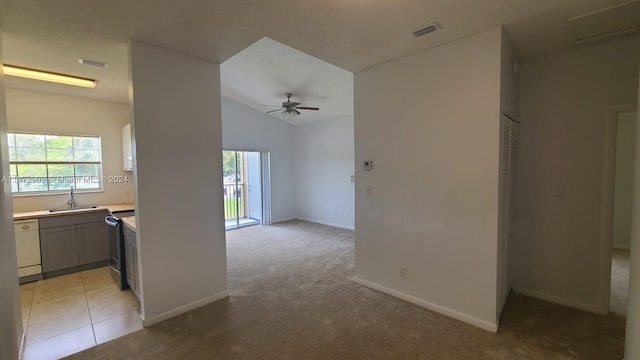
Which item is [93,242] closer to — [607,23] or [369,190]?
[369,190]

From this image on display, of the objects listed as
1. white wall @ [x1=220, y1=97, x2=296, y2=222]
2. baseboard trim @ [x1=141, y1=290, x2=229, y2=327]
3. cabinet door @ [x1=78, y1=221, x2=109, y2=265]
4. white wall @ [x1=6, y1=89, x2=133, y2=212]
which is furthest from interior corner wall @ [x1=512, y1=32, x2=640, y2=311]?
white wall @ [x1=6, y1=89, x2=133, y2=212]

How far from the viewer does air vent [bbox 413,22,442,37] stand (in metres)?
2.39

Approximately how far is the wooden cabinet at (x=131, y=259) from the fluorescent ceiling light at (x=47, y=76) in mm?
2065

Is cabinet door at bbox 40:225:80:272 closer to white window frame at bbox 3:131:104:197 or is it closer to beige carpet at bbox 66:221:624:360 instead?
white window frame at bbox 3:131:104:197

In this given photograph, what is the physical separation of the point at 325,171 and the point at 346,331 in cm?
504

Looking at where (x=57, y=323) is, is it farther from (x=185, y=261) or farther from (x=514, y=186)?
(x=514, y=186)

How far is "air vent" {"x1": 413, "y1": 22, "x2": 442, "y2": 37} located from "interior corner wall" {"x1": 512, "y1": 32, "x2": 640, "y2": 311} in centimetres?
155

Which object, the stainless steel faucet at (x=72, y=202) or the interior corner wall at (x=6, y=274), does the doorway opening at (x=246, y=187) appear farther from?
the interior corner wall at (x=6, y=274)

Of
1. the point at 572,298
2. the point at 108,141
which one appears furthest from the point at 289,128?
the point at 572,298

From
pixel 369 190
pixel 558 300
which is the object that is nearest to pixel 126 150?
pixel 369 190

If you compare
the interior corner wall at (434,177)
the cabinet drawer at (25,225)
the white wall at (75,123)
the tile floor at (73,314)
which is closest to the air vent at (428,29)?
the interior corner wall at (434,177)

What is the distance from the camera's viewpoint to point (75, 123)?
4488mm

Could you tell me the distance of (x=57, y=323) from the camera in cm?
275

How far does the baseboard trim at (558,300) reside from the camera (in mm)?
2869
